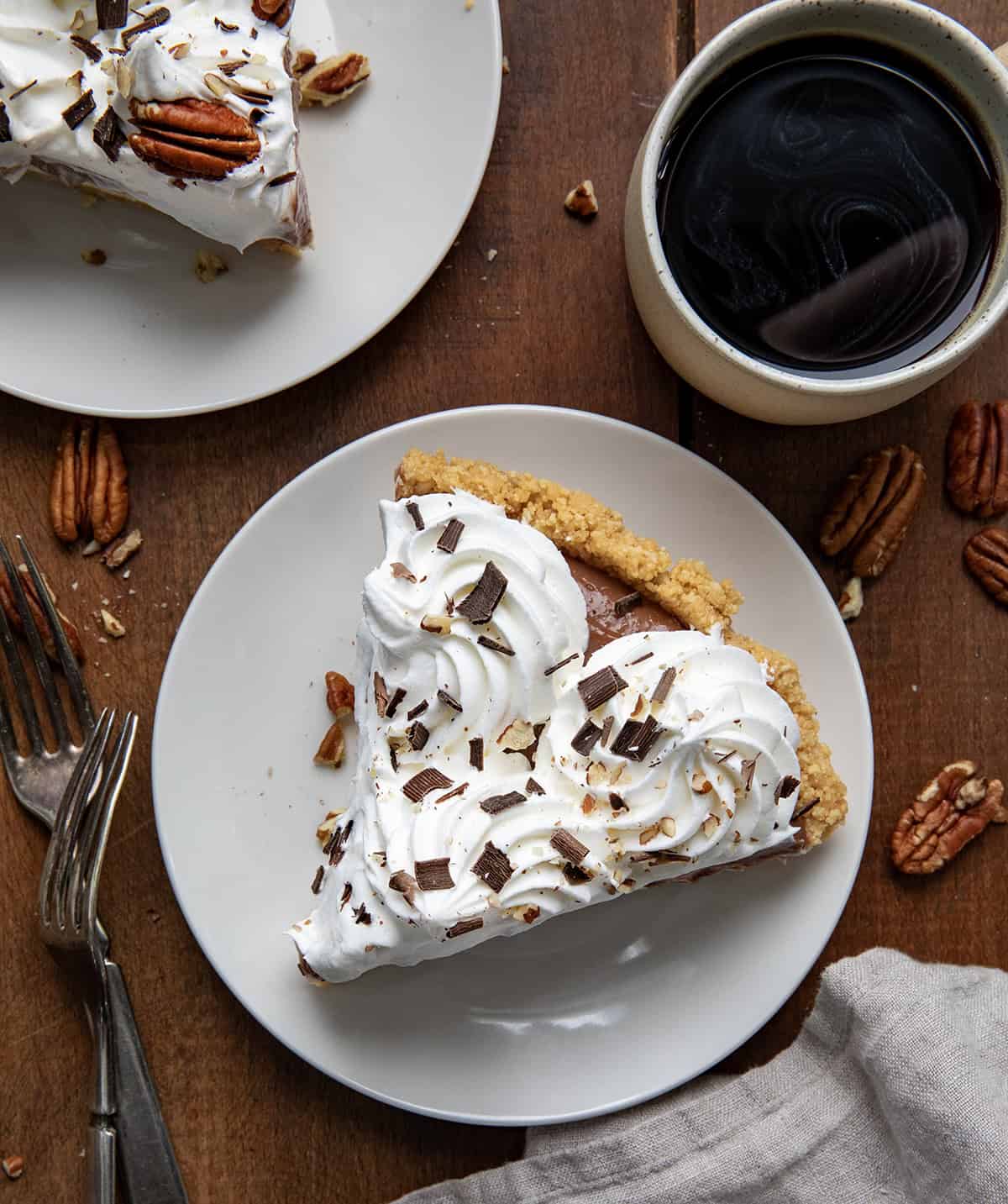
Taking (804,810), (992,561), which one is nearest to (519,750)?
(804,810)

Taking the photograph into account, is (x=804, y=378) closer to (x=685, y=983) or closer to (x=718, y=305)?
(x=718, y=305)

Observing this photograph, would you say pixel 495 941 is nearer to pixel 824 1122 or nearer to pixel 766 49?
pixel 824 1122

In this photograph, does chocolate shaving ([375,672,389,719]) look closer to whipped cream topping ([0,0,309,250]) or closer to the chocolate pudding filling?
the chocolate pudding filling

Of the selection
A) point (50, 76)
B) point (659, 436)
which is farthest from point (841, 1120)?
point (50, 76)

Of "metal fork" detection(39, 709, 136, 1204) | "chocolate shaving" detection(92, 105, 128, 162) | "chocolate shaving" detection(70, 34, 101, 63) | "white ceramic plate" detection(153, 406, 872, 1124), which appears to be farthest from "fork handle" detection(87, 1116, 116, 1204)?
"chocolate shaving" detection(70, 34, 101, 63)

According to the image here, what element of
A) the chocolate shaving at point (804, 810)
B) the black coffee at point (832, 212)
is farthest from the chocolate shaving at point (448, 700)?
the black coffee at point (832, 212)

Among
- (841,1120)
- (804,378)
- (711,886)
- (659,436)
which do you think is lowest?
(841,1120)
